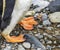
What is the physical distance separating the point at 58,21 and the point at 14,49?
662mm

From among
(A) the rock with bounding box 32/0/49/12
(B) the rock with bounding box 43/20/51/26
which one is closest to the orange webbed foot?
(B) the rock with bounding box 43/20/51/26

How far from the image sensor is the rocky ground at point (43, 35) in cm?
285

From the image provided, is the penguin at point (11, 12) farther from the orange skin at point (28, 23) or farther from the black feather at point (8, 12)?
the orange skin at point (28, 23)

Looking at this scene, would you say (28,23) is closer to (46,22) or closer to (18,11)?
(46,22)

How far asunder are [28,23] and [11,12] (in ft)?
1.60

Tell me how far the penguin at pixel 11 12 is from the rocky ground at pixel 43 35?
0.48 feet

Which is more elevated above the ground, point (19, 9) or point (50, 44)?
point (19, 9)

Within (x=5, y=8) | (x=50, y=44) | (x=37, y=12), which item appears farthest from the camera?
(x=37, y=12)

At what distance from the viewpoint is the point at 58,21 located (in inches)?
127

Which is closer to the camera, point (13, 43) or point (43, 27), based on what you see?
point (13, 43)

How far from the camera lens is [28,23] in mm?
3176

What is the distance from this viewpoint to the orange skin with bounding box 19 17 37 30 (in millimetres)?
3102

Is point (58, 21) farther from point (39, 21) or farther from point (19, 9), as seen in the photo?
point (19, 9)

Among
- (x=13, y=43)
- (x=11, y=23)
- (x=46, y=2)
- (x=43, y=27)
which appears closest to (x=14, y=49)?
(x=13, y=43)
